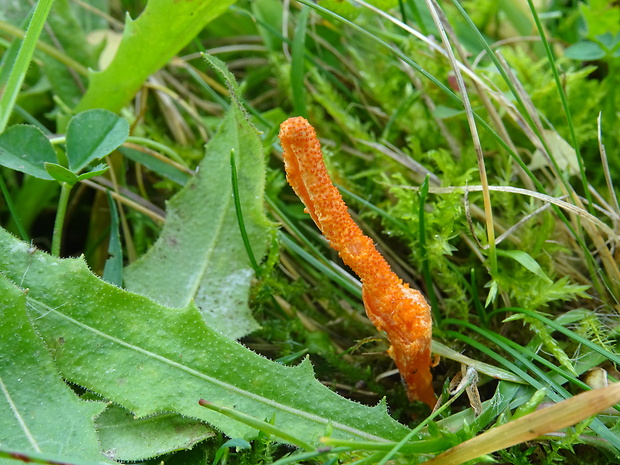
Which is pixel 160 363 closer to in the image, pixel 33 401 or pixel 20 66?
pixel 33 401

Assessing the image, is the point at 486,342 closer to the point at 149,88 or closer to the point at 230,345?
the point at 230,345

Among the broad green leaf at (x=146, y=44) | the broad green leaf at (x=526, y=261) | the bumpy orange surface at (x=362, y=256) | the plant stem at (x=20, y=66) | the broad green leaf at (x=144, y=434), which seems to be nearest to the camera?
the bumpy orange surface at (x=362, y=256)

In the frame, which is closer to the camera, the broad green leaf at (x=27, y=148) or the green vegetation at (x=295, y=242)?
the green vegetation at (x=295, y=242)

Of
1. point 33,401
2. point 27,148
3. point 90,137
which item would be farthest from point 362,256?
point 27,148

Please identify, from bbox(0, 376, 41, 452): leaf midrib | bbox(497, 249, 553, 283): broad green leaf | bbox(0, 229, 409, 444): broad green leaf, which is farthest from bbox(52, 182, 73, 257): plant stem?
bbox(497, 249, 553, 283): broad green leaf

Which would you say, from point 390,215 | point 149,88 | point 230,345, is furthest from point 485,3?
point 230,345

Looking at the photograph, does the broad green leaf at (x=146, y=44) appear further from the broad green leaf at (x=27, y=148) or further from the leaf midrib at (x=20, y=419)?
the leaf midrib at (x=20, y=419)

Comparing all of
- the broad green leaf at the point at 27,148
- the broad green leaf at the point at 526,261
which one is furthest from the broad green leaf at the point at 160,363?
the broad green leaf at the point at 526,261
